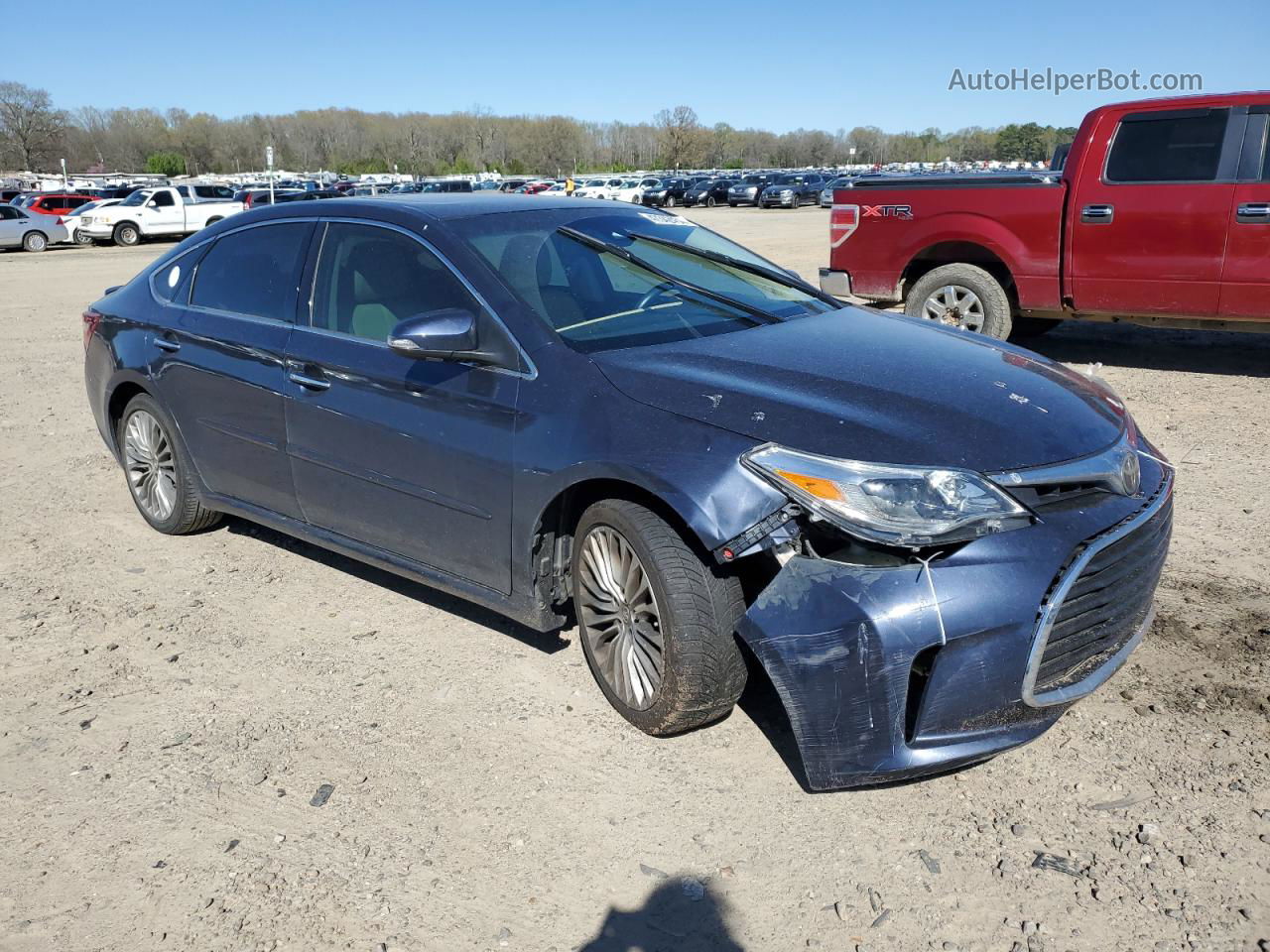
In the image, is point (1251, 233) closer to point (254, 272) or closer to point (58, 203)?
point (254, 272)

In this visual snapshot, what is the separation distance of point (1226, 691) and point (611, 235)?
9.24 ft

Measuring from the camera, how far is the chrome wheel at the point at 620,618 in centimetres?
339

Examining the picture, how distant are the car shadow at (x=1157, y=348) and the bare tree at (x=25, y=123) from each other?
119186 millimetres

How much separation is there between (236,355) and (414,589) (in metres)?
1.28

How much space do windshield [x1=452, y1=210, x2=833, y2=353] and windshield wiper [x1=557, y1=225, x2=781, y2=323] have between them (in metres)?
0.01

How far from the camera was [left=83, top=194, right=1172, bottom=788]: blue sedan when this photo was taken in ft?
9.43

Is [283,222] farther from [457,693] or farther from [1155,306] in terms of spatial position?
[1155,306]

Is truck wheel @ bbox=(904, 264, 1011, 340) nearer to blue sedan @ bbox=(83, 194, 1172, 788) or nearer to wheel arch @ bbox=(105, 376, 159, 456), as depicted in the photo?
blue sedan @ bbox=(83, 194, 1172, 788)

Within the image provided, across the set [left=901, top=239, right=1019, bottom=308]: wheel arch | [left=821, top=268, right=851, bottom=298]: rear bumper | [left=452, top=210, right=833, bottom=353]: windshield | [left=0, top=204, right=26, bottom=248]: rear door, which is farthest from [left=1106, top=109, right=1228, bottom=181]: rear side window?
[left=0, top=204, right=26, bottom=248]: rear door

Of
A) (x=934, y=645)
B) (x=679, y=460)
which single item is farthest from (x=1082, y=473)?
(x=679, y=460)

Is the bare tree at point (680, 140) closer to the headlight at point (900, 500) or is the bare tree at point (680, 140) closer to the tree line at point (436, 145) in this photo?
the tree line at point (436, 145)

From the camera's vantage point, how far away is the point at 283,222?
15.5 feet

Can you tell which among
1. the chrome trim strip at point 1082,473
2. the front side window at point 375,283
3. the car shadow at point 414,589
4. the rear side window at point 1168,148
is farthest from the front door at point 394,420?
the rear side window at point 1168,148

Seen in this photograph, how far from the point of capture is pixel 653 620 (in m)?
3.38
